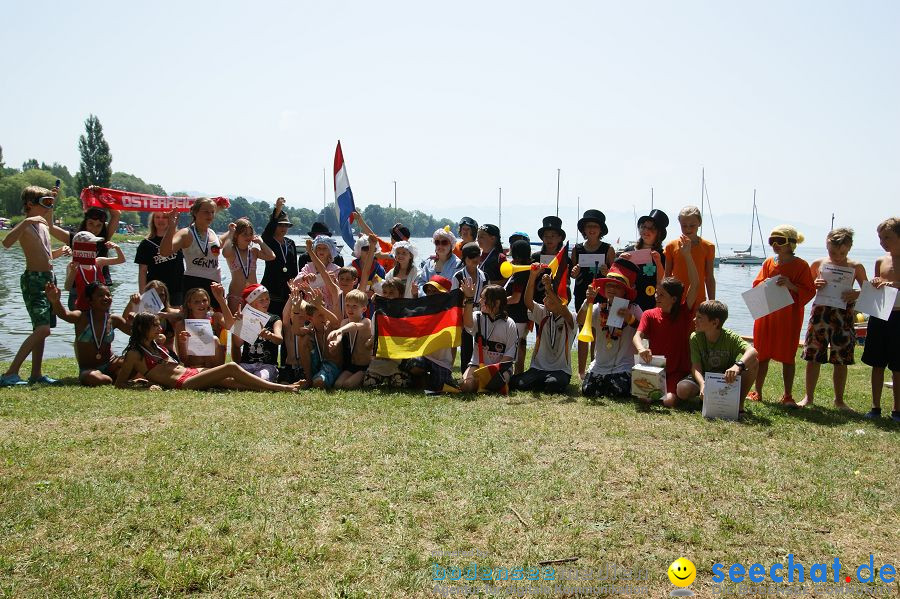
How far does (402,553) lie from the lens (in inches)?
158

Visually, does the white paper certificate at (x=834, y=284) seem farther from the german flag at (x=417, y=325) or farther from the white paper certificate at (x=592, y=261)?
the german flag at (x=417, y=325)

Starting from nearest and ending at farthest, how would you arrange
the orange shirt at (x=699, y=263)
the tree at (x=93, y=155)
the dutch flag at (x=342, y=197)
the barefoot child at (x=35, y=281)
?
1. the barefoot child at (x=35, y=281)
2. the orange shirt at (x=699, y=263)
3. the dutch flag at (x=342, y=197)
4. the tree at (x=93, y=155)

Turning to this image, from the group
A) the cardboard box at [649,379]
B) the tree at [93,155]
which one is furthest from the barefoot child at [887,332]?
the tree at [93,155]

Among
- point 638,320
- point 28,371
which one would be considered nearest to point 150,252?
point 28,371

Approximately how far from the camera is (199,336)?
327 inches

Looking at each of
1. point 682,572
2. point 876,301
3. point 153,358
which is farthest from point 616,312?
point 153,358

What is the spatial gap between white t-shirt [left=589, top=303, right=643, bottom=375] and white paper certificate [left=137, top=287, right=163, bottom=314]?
5.14 metres

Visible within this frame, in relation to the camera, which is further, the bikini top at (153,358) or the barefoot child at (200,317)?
the barefoot child at (200,317)

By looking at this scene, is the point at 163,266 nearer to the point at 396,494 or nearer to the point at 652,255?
the point at 396,494

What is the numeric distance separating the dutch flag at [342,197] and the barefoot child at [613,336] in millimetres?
4774

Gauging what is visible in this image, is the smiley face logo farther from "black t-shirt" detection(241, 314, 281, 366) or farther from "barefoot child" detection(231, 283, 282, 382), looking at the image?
"black t-shirt" detection(241, 314, 281, 366)

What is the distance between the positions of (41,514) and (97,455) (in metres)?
1.10

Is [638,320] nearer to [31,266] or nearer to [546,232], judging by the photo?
[546,232]

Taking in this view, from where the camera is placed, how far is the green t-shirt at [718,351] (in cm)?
734
